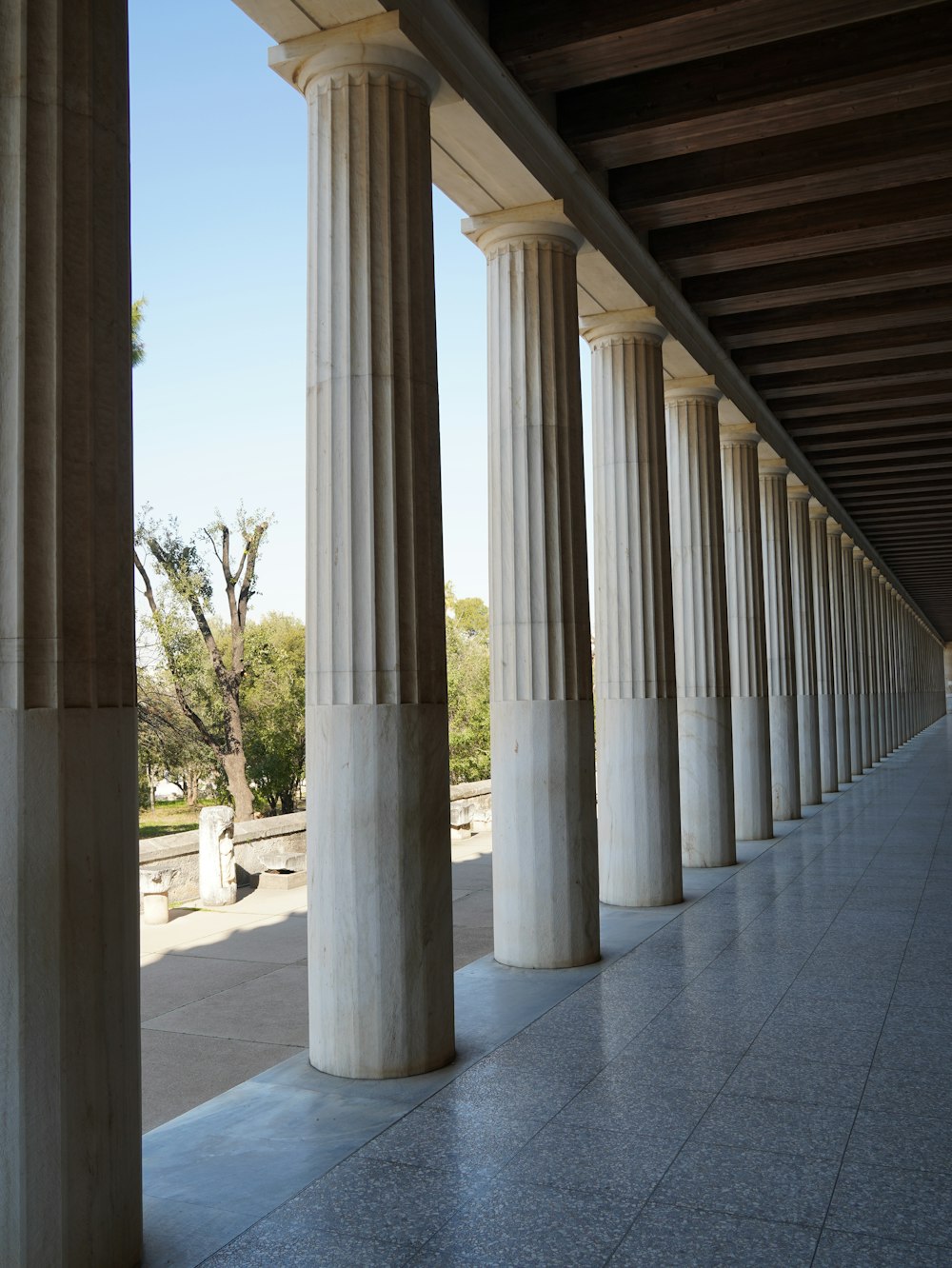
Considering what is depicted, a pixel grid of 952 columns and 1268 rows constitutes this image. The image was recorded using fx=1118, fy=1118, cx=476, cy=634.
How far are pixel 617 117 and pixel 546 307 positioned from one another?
2594 millimetres

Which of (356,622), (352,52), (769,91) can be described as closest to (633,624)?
(769,91)

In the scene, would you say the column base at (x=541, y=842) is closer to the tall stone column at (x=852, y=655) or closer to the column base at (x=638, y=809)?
the column base at (x=638, y=809)

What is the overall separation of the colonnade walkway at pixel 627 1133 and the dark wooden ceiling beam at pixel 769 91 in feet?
35.1

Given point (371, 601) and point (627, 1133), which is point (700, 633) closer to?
point (371, 601)

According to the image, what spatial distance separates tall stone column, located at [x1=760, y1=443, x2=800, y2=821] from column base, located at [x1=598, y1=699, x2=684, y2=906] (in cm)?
1292

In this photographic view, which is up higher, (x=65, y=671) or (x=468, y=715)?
(x=65, y=671)

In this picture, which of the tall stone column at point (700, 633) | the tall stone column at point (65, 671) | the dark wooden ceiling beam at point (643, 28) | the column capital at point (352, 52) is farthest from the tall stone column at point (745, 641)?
the tall stone column at point (65, 671)

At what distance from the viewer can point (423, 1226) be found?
711cm

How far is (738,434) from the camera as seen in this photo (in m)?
26.4

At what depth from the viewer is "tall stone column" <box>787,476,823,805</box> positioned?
35.2 metres

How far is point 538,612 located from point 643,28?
22.3 ft

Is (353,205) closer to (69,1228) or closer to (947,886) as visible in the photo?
(69,1228)

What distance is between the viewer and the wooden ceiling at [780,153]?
12609 millimetres

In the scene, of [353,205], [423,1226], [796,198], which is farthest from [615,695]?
[423,1226]
